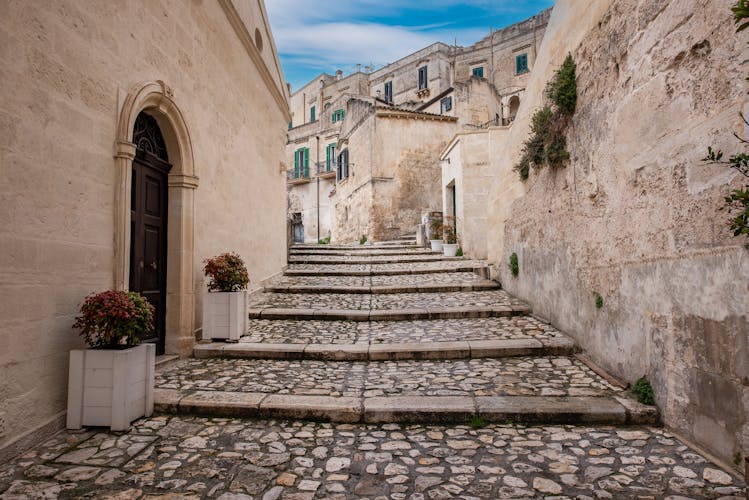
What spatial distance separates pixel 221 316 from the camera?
512cm

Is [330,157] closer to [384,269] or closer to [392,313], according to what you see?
[384,269]

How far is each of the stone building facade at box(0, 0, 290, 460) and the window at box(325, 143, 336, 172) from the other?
24.6 metres

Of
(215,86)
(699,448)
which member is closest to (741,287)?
(699,448)

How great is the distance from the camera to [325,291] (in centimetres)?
813

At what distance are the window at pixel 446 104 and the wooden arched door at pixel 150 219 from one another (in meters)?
22.4

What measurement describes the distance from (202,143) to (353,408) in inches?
164

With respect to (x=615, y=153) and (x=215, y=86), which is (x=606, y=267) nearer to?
(x=615, y=153)

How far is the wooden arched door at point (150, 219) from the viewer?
4.34 metres

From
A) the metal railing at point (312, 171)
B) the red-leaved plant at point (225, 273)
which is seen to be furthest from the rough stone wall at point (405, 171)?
the red-leaved plant at point (225, 273)

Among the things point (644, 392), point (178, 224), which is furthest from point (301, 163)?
point (644, 392)

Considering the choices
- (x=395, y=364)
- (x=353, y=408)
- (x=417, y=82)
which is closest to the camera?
(x=353, y=408)

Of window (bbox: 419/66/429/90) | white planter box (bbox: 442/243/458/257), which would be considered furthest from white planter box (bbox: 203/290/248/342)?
window (bbox: 419/66/429/90)

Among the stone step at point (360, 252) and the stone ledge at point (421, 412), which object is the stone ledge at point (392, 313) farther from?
the stone step at point (360, 252)

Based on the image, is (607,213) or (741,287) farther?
(607,213)
